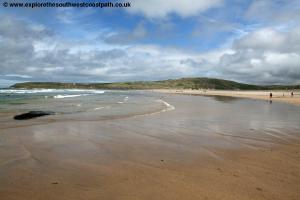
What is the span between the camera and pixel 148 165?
716cm

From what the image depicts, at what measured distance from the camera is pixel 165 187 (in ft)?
18.4

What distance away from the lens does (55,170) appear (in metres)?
6.67

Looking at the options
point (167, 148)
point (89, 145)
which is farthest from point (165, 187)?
point (89, 145)

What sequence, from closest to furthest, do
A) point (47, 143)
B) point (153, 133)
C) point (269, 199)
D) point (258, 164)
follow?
point (269, 199), point (258, 164), point (47, 143), point (153, 133)

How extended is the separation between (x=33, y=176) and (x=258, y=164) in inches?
206

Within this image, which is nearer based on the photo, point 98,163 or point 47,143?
point 98,163

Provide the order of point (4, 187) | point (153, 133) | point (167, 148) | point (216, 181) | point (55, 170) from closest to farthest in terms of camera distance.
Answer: point (4, 187) < point (216, 181) < point (55, 170) < point (167, 148) < point (153, 133)

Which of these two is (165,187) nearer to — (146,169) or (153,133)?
(146,169)

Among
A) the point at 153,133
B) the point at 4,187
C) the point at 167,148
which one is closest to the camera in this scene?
the point at 4,187

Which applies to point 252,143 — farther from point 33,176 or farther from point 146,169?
point 33,176

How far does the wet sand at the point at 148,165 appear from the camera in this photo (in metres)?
5.39

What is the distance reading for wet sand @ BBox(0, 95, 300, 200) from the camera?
5387 mm

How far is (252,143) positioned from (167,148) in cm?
305

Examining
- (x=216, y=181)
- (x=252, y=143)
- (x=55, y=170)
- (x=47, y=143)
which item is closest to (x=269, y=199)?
(x=216, y=181)
